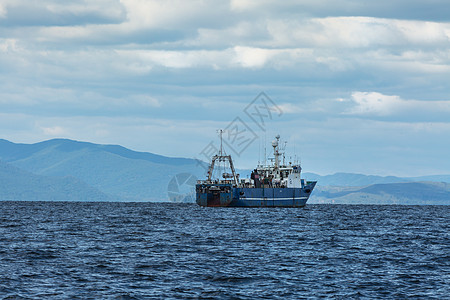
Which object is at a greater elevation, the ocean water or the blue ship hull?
the blue ship hull

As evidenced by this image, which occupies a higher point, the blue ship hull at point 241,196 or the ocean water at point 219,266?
the blue ship hull at point 241,196

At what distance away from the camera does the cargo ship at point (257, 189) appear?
603ft

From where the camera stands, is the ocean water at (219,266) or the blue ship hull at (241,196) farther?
the blue ship hull at (241,196)

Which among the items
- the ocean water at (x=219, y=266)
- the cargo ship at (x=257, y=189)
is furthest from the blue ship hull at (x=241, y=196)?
the ocean water at (x=219, y=266)

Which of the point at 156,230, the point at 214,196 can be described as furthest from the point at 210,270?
the point at 214,196

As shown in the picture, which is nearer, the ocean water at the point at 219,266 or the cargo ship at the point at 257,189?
the ocean water at the point at 219,266

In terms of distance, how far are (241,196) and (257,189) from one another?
16.8ft

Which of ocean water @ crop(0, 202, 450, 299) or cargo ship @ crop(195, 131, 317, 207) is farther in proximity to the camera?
cargo ship @ crop(195, 131, 317, 207)

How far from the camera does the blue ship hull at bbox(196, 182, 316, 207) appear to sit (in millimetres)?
183000

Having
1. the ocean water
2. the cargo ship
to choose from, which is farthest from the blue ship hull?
the ocean water

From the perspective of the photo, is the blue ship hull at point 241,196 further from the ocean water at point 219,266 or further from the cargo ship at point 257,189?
the ocean water at point 219,266

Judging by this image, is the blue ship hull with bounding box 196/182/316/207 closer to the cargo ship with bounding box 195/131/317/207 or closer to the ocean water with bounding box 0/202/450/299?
the cargo ship with bounding box 195/131/317/207

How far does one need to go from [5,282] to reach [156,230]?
5266 cm

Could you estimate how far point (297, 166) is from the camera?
633ft
